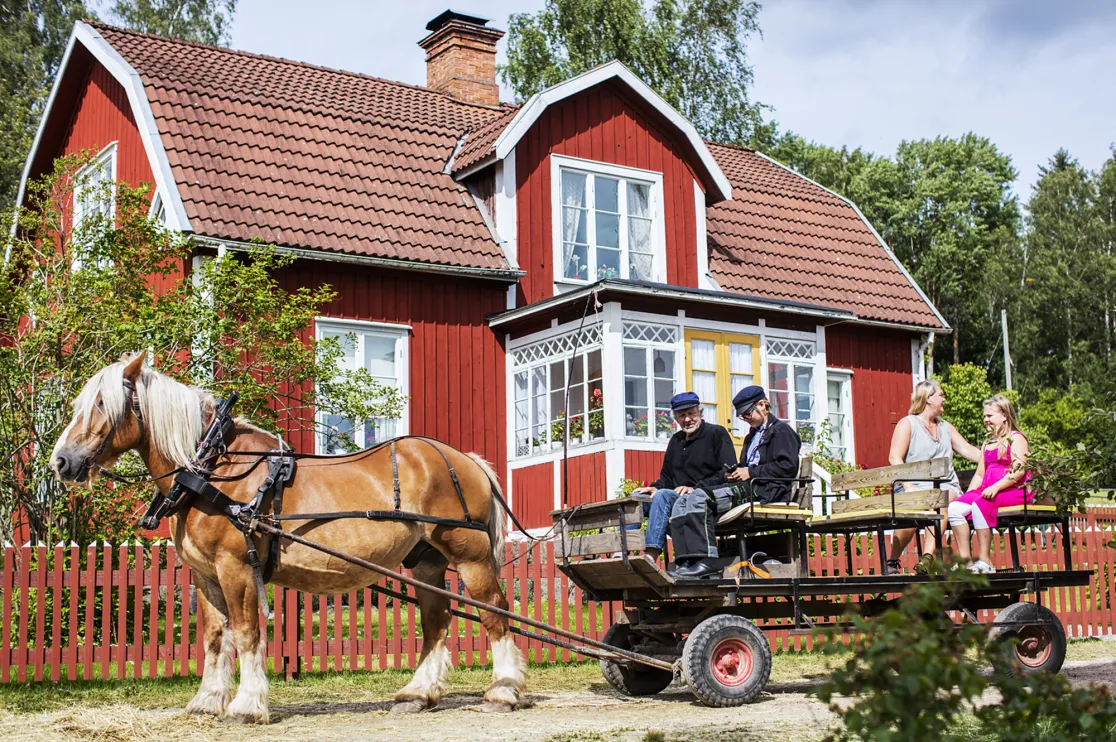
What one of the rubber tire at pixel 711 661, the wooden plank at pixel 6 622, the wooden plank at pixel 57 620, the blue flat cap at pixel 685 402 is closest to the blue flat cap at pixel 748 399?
the blue flat cap at pixel 685 402

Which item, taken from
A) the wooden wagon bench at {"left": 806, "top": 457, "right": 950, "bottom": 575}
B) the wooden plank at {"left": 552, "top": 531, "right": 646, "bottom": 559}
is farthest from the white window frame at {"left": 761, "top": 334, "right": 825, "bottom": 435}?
the wooden plank at {"left": 552, "top": 531, "right": 646, "bottom": 559}

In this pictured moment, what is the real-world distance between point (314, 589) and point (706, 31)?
1146 inches

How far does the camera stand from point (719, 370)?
56.1ft

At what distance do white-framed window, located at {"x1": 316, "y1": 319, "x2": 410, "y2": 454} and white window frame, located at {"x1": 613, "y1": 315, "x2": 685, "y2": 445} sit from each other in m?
2.85

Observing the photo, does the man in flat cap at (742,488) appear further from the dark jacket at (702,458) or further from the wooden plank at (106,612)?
the wooden plank at (106,612)

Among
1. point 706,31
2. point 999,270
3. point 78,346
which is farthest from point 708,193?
point 999,270

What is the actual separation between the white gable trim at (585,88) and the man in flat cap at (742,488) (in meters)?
8.98

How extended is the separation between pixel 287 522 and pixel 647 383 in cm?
902

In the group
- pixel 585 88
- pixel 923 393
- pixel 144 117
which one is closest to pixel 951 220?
pixel 585 88

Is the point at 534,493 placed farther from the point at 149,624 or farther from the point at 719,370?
the point at 149,624

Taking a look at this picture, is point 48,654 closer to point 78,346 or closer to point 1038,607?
point 78,346

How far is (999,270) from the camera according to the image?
159ft

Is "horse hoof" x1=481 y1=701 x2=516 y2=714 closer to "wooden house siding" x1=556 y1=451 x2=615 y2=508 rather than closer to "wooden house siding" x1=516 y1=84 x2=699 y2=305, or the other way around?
"wooden house siding" x1=556 y1=451 x2=615 y2=508

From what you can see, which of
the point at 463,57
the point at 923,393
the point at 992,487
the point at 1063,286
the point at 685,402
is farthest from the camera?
the point at 1063,286
